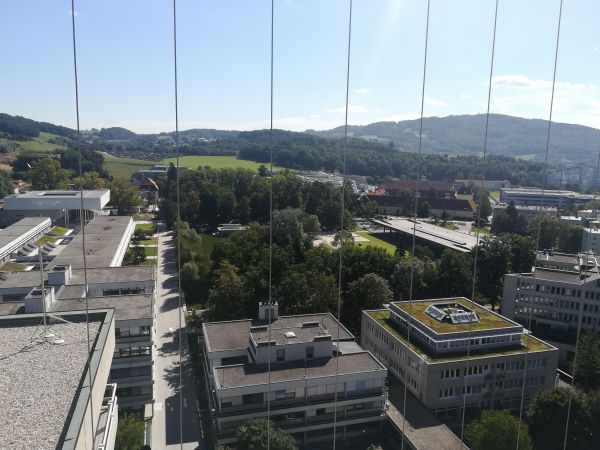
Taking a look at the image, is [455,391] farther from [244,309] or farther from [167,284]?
[167,284]

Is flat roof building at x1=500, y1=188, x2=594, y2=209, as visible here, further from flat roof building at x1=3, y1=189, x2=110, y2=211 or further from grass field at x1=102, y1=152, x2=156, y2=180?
grass field at x1=102, y1=152, x2=156, y2=180

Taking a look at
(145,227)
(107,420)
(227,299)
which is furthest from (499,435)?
(145,227)

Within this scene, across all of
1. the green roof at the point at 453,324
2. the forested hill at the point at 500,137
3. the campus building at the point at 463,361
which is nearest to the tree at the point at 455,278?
the green roof at the point at 453,324

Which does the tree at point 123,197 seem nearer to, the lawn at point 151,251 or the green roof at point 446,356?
the lawn at point 151,251

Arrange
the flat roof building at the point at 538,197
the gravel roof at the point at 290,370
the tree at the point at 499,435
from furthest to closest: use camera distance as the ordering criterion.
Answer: the flat roof building at the point at 538,197 < the gravel roof at the point at 290,370 < the tree at the point at 499,435

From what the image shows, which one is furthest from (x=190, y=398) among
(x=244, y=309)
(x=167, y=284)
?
(x=167, y=284)

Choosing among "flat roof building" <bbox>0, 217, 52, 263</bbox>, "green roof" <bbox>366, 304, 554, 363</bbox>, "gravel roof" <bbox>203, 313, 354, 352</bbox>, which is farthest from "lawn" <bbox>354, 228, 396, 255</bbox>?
"flat roof building" <bbox>0, 217, 52, 263</bbox>

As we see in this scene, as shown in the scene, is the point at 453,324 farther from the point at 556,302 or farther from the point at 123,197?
the point at 123,197
